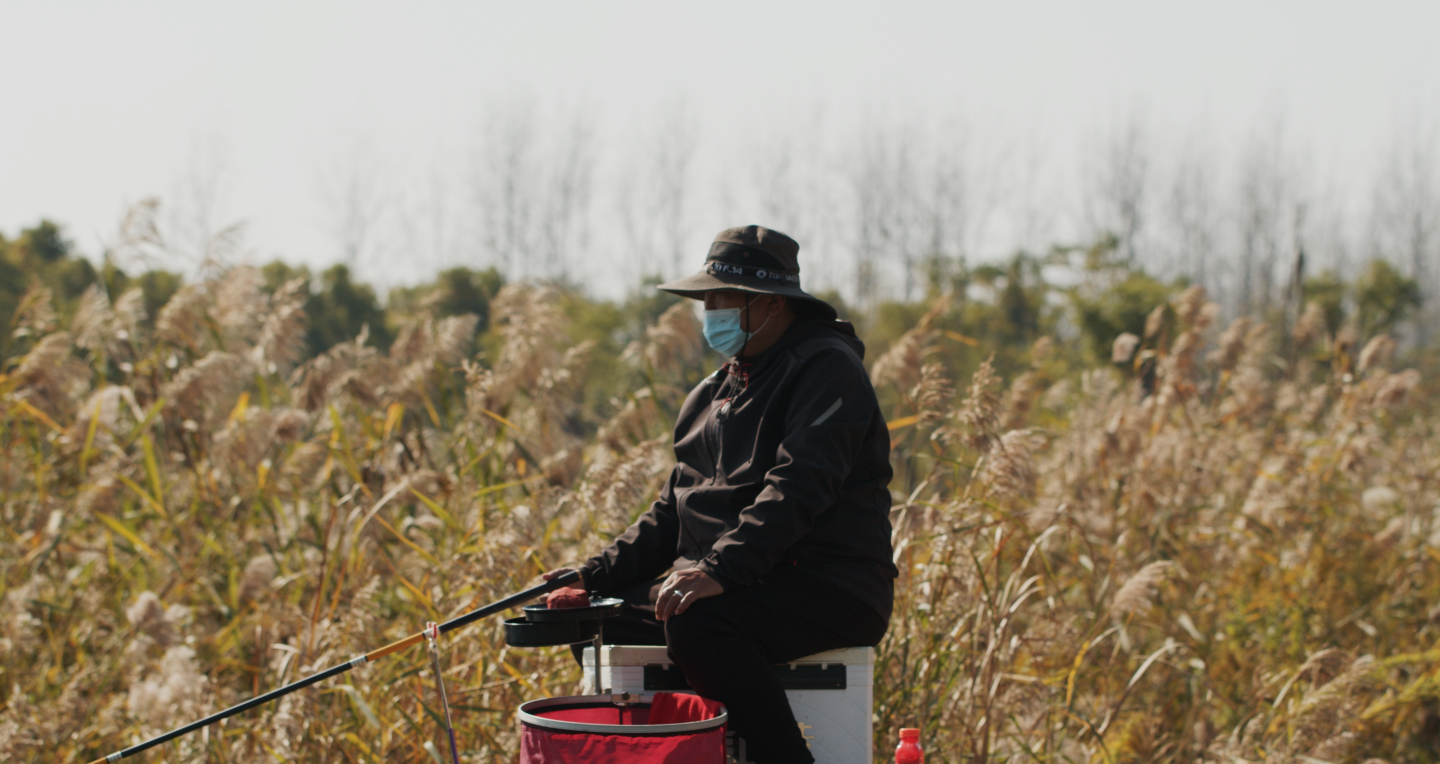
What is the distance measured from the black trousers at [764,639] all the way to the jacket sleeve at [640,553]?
46 cm

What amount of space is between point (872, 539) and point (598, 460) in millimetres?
1910

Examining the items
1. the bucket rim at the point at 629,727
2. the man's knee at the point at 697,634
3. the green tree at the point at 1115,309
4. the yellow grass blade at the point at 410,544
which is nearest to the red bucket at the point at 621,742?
the bucket rim at the point at 629,727

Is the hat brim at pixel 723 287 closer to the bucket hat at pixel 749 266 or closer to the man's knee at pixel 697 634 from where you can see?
the bucket hat at pixel 749 266

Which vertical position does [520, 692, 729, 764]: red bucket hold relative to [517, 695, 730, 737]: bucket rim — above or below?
below

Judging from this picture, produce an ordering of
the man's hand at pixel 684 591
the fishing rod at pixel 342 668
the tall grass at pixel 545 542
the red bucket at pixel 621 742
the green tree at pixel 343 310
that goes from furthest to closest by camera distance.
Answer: the green tree at pixel 343 310
the tall grass at pixel 545 542
the man's hand at pixel 684 591
the fishing rod at pixel 342 668
the red bucket at pixel 621 742

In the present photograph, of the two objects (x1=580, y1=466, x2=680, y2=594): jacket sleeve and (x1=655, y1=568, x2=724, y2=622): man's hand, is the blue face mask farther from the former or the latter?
(x1=655, y1=568, x2=724, y2=622): man's hand

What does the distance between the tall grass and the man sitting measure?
0.79 meters

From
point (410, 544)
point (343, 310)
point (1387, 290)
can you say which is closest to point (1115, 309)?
point (1387, 290)

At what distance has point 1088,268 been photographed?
766 inches

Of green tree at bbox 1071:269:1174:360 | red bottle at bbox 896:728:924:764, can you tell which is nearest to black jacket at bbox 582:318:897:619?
red bottle at bbox 896:728:924:764

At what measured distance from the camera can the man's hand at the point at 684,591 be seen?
2.58 m

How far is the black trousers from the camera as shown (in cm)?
260

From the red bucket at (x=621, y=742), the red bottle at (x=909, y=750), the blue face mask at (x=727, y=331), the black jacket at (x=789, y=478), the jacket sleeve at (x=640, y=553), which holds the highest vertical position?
the blue face mask at (x=727, y=331)

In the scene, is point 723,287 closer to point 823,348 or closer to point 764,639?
Result: point 823,348
